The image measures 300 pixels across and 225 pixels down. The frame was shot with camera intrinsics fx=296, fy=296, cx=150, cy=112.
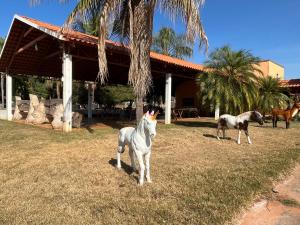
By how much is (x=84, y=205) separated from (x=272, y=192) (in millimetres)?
3264

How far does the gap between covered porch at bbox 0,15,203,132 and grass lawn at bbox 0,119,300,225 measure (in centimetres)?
425

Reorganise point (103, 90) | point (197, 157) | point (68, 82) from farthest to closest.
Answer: point (103, 90) < point (68, 82) < point (197, 157)

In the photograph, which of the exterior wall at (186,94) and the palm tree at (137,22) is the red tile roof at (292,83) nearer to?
the exterior wall at (186,94)

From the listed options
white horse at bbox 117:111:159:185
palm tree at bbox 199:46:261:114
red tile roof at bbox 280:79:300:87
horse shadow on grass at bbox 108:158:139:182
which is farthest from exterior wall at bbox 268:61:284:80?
white horse at bbox 117:111:159:185

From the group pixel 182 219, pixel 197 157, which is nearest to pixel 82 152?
pixel 197 157

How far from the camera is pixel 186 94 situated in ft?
85.5

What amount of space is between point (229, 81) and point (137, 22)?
5.69m

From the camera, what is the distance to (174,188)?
206 inches

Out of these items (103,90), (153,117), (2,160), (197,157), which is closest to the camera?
(153,117)

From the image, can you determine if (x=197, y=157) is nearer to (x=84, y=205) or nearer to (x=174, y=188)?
(x=174, y=188)

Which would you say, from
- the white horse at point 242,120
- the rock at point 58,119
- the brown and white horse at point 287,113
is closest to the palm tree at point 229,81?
the brown and white horse at point 287,113

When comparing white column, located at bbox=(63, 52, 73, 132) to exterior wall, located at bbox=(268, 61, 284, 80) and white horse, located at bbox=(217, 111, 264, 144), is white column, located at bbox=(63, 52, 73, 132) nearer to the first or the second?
white horse, located at bbox=(217, 111, 264, 144)

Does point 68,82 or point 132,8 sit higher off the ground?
point 132,8

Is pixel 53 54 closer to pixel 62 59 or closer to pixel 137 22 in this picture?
→ pixel 62 59
